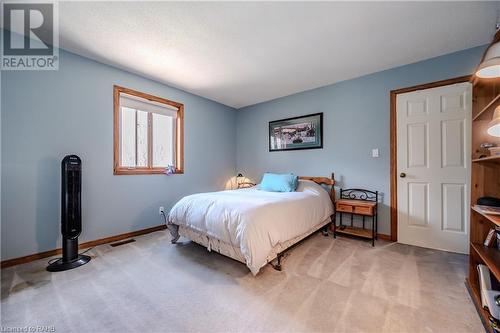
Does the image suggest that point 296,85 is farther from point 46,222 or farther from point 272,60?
point 46,222

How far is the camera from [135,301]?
155cm

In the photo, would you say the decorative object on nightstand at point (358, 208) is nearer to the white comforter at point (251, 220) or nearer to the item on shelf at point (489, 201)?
the white comforter at point (251, 220)

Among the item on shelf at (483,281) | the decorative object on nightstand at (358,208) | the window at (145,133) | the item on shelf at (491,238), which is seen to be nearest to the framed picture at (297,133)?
the decorative object on nightstand at (358,208)

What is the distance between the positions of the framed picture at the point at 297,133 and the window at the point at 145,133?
1.82m

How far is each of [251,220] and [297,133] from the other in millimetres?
2421

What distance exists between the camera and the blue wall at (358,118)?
2635 millimetres

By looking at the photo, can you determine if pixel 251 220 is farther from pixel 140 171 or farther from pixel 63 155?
pixel 63 155

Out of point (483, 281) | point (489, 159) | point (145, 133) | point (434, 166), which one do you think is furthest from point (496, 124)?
point (145, 133)

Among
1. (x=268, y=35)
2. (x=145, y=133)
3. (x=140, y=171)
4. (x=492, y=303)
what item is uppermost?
(x=268, y=35)

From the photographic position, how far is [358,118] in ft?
10.4

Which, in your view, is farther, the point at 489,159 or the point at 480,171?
the point at 480,171

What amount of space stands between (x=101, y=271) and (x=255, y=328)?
1.66 m

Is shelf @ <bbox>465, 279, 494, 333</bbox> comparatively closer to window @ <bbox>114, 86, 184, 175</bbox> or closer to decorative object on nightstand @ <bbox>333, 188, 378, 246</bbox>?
decorative object on nightstand @ <bbox>333, 188, 378, 246</bbox>

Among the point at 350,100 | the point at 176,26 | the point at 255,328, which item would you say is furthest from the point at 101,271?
the point at 350,100
